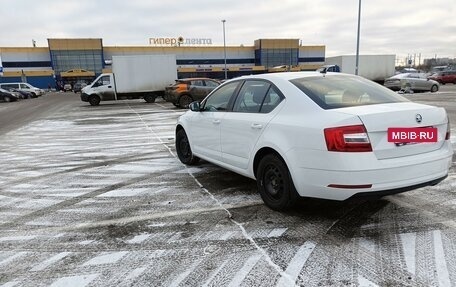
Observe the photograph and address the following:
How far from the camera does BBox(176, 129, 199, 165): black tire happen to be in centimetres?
678

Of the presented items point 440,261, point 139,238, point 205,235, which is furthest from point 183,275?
point 440,261

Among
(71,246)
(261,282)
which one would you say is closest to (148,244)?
(71,246)

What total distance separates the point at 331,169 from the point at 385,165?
1.62ft

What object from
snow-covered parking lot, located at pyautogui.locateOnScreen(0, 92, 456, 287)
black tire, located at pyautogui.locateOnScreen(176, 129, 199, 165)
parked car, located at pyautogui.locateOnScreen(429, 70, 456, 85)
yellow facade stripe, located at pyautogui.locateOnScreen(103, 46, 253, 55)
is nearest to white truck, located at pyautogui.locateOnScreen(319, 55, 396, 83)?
parked car, located at pyautogui.locateOnScreen(429, 70, 456, 85)

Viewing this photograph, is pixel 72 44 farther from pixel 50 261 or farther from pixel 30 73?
pixel 50 261

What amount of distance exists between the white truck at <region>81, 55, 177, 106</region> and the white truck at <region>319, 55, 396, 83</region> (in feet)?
58.1

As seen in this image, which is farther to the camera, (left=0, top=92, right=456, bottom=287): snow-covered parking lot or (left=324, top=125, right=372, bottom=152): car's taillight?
(left=324, top=125, right=372, bottom=152): car's taillight

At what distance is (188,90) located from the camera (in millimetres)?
20109

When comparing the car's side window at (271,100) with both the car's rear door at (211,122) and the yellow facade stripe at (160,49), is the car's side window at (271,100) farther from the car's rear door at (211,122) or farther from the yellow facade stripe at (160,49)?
the yellow facade stripe at (160,49)

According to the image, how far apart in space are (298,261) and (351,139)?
1.20 metres

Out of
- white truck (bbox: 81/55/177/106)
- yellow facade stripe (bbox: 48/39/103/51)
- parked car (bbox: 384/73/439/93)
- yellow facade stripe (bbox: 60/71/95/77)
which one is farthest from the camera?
yellow facade stripe (bbox: 48/39/103/51)

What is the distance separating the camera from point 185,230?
13.4ft

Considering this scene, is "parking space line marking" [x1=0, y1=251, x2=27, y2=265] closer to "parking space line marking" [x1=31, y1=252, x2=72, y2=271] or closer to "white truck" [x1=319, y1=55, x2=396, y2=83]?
"parking space line marking" [x1=31, y1=252, x2=72, y2=271]

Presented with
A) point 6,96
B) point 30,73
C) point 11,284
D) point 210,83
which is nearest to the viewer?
point 11,284
